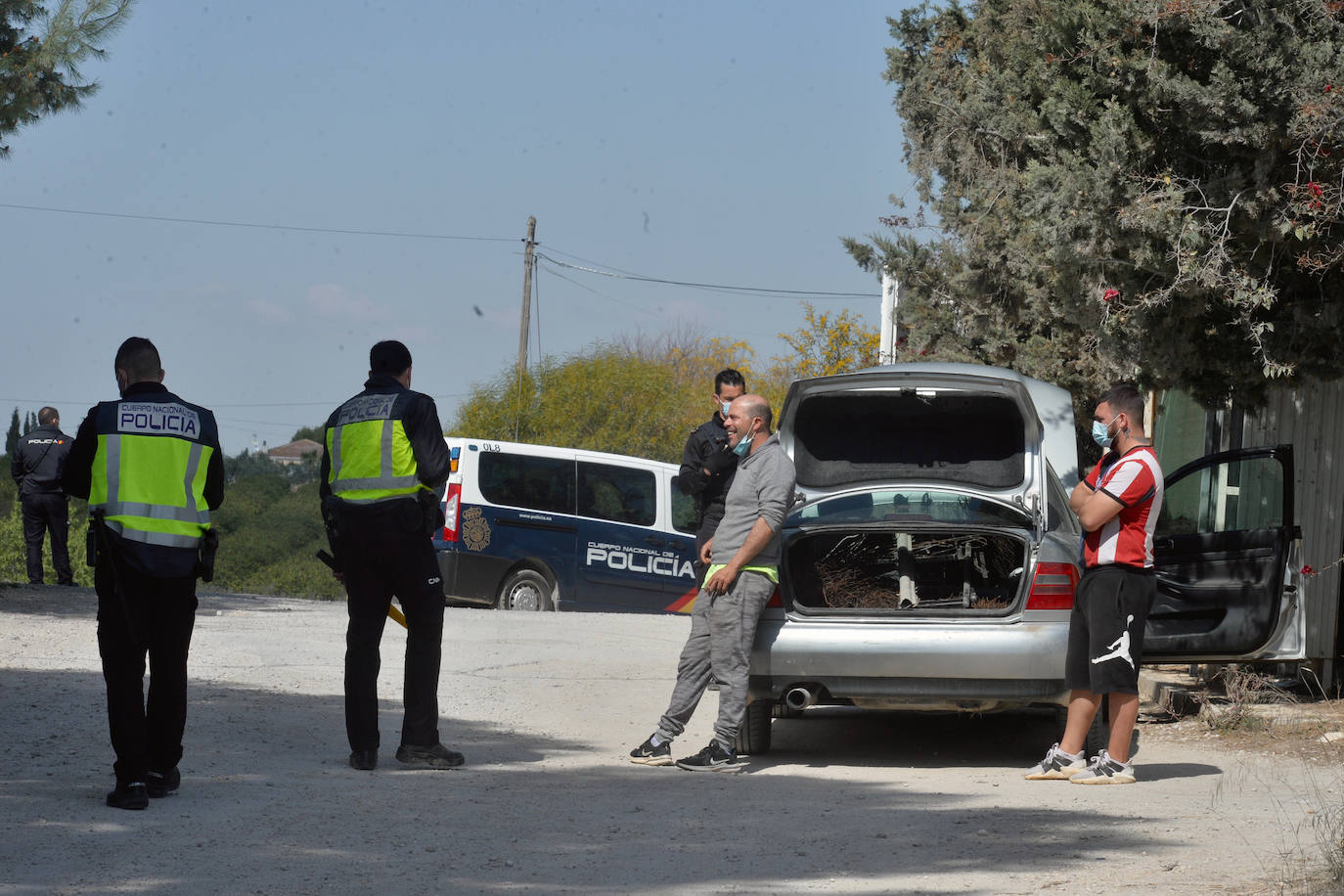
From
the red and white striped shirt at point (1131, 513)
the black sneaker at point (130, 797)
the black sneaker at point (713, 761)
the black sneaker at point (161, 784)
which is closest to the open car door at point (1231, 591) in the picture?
the red and white striped shirt at point (1131, 513)

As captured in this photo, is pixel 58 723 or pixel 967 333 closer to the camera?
pixel 58 723

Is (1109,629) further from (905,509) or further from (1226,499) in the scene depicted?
(1226,499)

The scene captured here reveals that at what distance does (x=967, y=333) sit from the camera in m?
14.9

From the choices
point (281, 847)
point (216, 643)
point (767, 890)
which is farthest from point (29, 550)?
point (767, 890)

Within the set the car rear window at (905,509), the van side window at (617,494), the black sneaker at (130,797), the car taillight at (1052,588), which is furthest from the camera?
the van side window at (617,494)

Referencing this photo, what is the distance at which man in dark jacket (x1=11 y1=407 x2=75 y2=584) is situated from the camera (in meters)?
16.1

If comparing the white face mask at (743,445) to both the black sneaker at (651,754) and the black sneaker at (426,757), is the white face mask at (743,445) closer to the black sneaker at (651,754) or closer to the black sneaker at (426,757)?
the black sneaker at (651,754)

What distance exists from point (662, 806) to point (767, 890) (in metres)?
1.45

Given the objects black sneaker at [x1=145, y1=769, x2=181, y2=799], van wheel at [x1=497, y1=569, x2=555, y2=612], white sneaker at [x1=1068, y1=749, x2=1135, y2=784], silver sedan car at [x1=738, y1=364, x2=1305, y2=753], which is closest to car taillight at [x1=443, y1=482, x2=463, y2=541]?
van wheel at [x1=497, y1=569, x2=555, y2=612]

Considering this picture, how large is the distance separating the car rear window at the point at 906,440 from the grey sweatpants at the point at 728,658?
1.24 meters

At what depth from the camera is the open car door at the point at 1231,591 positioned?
8.20 metres

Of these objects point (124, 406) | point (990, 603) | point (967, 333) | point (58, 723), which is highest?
point (967, 333)

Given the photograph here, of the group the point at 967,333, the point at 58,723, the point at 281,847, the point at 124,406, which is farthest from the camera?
the point at 967,333

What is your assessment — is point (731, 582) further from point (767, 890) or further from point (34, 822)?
point (34, 822)
